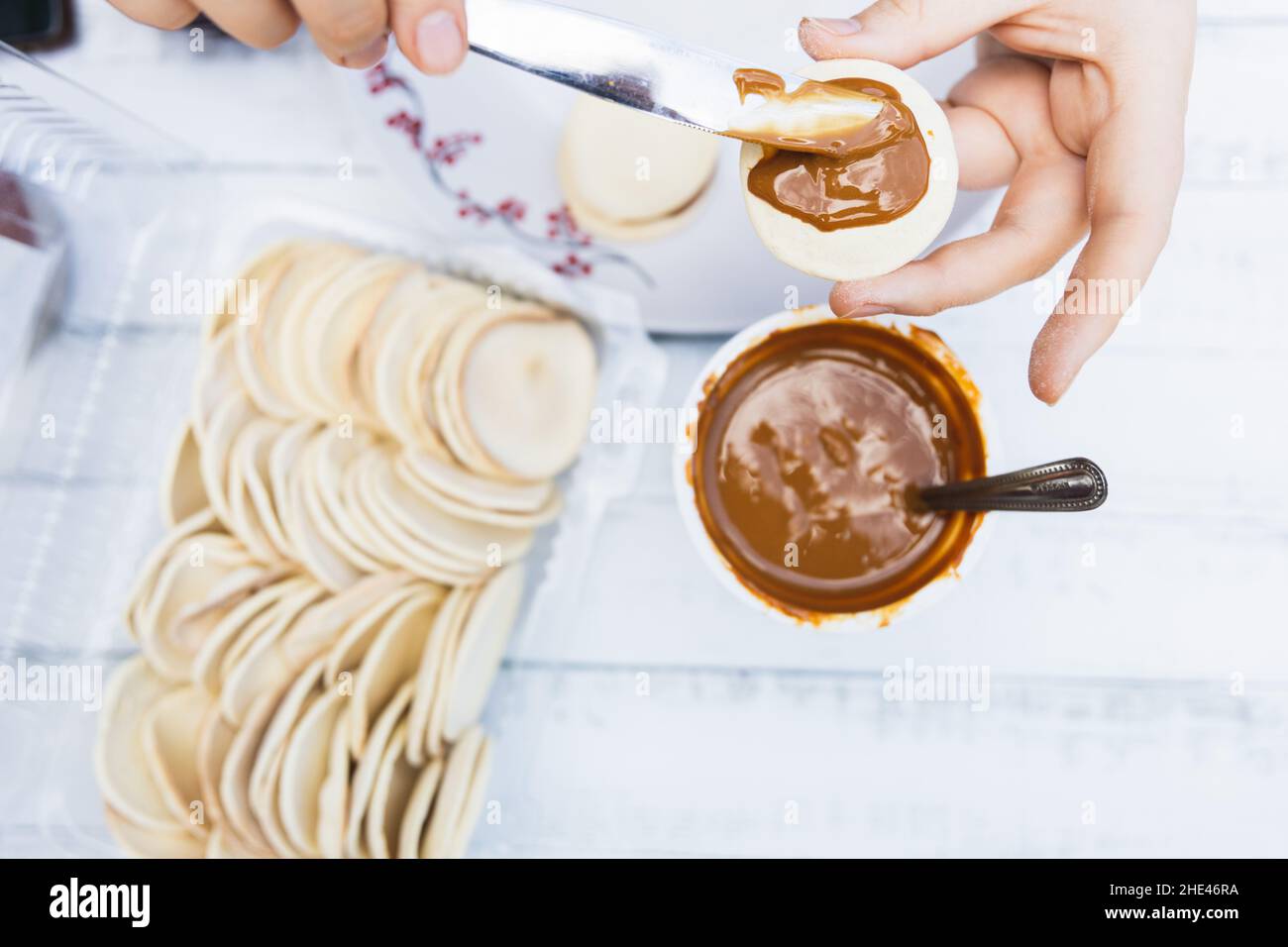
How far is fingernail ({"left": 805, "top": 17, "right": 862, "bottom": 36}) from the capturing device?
0.70 m

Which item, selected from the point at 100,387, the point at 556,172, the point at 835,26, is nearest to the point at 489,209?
the point at 556,172

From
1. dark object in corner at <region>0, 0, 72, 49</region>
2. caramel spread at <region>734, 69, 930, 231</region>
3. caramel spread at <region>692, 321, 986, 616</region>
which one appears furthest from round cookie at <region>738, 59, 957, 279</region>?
dark object in corner at <region>0, 0, 72, 49</region>

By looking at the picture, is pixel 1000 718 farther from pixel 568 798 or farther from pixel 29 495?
pixel 29 495

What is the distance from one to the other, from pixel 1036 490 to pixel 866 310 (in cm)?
18

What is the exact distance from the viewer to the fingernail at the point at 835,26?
0.70m

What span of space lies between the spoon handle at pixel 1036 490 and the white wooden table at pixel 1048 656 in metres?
0.23

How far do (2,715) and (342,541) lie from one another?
43 centimetres

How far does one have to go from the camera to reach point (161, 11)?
71 cm

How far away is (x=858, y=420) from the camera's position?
0.80m

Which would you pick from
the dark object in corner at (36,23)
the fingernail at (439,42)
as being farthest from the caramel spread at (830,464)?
the dark object in corner at (36,23)

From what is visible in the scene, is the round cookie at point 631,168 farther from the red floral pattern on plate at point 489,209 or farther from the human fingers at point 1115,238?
the human fingers at point 1115,238

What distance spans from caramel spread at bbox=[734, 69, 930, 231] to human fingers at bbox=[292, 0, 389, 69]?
232 millimetres
